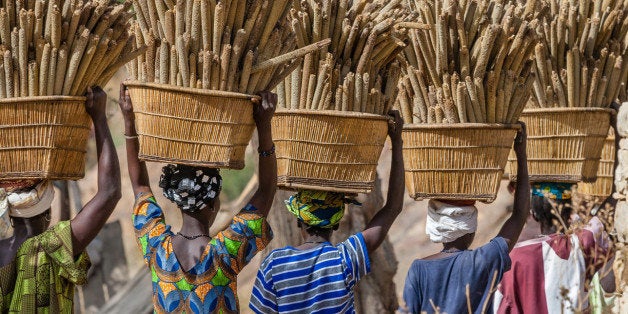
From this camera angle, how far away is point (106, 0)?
185 inches

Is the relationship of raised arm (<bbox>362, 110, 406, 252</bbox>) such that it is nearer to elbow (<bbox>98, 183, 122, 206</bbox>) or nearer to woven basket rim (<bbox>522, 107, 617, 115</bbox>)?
elbow (<bbox>98, 183, 122, 206</bbox>)

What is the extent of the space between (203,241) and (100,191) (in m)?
0.46

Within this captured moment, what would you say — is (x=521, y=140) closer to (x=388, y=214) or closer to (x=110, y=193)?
(x=388, y=214)

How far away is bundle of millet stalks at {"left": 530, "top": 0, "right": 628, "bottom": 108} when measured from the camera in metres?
6.15

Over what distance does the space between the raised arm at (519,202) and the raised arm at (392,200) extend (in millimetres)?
510

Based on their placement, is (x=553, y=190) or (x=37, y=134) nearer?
(x=37, y=134)

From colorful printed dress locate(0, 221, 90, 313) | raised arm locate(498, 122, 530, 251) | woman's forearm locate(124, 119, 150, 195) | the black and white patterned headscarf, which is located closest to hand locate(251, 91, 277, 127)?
the black and white patterned headscarf

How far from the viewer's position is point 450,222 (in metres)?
5.17

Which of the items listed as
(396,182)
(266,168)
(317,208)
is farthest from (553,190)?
(266,168)

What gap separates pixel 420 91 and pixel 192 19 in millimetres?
1290

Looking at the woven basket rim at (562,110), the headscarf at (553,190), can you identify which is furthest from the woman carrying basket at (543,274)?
the woven basket rim at (562,110)

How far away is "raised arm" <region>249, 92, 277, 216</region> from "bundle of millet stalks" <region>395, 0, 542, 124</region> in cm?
97

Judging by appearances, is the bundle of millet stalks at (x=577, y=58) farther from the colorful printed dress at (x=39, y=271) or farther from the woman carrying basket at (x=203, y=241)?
the colorful printed dress at (x=39, y=271)

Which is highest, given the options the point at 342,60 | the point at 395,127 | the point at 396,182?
the point at 342,60
